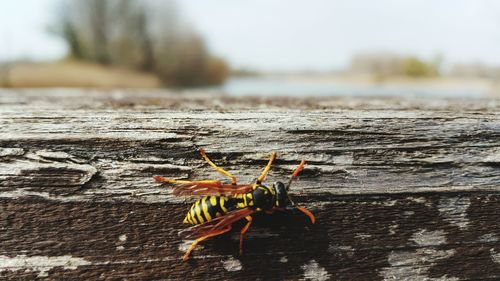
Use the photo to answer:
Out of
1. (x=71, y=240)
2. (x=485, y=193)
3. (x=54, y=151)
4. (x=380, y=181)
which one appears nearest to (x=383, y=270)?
(x=380, y=181)

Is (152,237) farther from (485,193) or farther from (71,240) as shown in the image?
(485,193)

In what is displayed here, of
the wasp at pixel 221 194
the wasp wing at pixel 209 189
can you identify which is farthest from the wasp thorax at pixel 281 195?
the wasp wing at pixel 209 189

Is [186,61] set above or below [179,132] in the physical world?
above

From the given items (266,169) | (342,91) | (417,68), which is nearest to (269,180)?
(266,169)

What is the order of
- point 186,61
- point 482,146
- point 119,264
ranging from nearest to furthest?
point 119,264 < point 482,146 < point 186,61

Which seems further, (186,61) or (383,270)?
(186,61)

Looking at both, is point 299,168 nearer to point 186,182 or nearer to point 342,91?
point 186,182

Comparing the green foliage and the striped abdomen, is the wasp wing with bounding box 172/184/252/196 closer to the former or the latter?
the striped abdomen

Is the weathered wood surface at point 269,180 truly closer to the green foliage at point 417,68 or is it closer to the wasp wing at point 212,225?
the wasp wing at point 212,225
